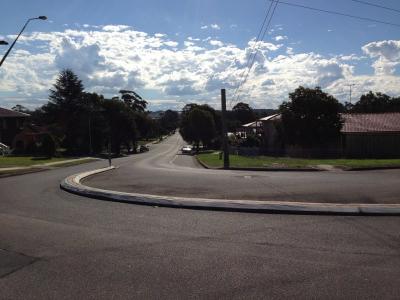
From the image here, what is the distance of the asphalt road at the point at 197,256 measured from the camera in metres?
6.02

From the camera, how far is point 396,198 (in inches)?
536

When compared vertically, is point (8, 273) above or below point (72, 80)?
A: below

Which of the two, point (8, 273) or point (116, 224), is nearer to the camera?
point (8, 273)

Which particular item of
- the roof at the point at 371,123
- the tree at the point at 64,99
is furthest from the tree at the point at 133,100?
the roof at the point at 371,123

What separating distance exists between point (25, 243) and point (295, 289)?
4.86 m

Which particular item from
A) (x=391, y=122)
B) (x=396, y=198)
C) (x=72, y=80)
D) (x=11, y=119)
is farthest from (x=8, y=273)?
(x=72, y=80)

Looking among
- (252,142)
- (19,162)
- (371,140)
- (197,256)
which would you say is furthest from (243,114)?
(197,256)

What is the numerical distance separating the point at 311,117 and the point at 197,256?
45185mm

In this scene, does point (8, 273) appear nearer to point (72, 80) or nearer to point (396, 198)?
point (396, 198)

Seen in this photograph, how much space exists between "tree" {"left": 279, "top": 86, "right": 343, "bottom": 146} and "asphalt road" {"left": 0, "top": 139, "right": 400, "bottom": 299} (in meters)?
40.9

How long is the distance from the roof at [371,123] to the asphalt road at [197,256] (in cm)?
4553

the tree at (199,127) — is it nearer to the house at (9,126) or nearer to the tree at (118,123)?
the tree at (118,123)

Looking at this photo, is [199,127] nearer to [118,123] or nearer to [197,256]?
[118,123]

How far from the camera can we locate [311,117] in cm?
5106
